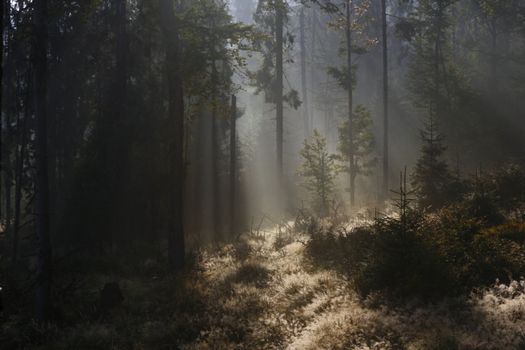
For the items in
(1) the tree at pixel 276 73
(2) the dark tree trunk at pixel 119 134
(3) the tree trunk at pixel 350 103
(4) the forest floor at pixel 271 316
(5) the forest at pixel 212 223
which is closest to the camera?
(4) the forest floor at pixel 271 316

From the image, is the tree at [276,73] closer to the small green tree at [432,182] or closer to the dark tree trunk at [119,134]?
the dark tree trunk at [119,134]

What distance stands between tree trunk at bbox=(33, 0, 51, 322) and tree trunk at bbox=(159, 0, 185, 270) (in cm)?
445

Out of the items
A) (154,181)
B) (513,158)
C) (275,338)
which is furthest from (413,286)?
(513,158)

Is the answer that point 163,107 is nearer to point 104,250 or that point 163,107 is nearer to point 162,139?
point 162,139

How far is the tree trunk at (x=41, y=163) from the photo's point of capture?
10.6 meters

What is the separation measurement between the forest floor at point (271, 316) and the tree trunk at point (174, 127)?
1056 millimetres

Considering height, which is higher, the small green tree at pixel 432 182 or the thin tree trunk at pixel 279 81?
the thin tree trunk at pixel 279 81

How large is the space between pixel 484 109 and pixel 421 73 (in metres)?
5.71

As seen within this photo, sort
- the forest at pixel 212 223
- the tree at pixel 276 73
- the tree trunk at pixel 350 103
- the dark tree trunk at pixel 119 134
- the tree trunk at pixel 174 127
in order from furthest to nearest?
the tree at pixel 276 73
the tree trunk at pixel 350 103
the dark tree trunk at pixel 119 134
the tree trunk at pixel 174 127
the forest at pixel 212 223

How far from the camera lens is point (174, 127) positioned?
15.1m

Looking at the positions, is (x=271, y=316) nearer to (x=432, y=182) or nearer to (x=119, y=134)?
(x=432, y=182)

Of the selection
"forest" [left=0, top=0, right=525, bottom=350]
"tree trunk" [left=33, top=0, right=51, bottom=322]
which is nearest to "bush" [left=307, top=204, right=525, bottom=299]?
"forest" [left=0, top=0, right=525, bottom=350]

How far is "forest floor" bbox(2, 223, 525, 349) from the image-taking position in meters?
7.04

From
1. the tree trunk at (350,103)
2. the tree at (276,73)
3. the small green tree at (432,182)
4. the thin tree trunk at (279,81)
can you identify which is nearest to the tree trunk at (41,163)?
the small green tree at (432,182)
